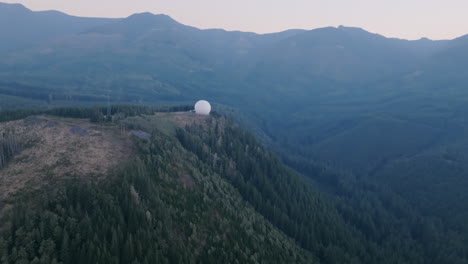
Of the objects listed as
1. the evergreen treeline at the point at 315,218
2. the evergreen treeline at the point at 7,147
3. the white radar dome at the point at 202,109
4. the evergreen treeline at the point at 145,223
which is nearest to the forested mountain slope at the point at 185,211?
the evergreen treeline at the point at 145,223

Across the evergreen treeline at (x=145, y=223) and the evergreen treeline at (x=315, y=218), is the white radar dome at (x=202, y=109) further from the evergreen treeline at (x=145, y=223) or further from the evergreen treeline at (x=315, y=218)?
the evergreen treeline at (x=145, y=223)

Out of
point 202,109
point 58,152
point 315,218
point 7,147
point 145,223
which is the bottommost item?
point 315,218

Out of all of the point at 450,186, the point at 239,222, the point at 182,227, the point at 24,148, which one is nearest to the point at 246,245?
the point at 239,222

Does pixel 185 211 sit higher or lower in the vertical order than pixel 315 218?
higher

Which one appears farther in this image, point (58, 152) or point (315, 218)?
point (315, 218)

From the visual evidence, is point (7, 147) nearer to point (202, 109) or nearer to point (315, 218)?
point (202, 109)

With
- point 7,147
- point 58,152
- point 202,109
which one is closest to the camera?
point 7,147

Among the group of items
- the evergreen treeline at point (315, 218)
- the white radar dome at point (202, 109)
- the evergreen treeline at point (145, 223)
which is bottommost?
the evergreen treeline at point (315, 218)

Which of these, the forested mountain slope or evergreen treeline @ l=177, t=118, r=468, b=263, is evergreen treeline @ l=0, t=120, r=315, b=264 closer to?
the forested mountain slope

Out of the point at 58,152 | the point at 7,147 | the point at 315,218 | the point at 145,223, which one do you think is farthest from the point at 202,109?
the point at 145,223
